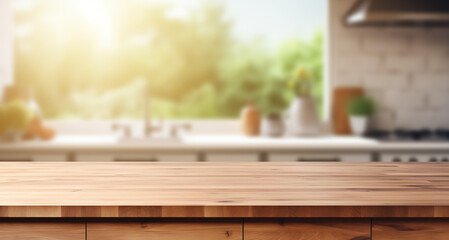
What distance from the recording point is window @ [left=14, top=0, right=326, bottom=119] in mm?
5691

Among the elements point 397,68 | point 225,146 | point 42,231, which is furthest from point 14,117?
point 397,68

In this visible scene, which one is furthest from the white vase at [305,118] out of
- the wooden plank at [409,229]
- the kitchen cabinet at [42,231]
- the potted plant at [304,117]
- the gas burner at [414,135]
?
the kitchen cabinet at [42,231]

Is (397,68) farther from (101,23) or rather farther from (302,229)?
(101,23)

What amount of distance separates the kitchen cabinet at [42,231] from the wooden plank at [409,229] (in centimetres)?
62

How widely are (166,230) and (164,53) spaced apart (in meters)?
5.45

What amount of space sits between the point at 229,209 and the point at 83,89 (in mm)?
5165

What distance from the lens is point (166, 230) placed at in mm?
900

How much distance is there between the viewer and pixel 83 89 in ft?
18.5

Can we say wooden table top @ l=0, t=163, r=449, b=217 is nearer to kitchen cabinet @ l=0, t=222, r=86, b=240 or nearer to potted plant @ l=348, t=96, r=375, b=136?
kitchen cabinet @ l=0, t=222, r=86, b=240

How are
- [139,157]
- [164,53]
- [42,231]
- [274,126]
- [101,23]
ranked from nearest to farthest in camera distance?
1. [42,231]
2. [139,157]
3. [274,126]
4. [101,23]
5. [164,53]

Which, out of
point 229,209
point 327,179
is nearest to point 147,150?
point 327,179

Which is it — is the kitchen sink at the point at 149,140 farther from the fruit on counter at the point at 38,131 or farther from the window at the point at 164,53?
the window at the point at 164,53

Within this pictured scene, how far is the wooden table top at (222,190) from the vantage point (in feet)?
2.78

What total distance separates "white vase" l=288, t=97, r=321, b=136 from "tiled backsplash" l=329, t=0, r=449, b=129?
299 millimetres
